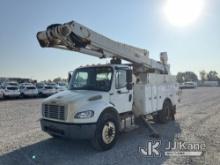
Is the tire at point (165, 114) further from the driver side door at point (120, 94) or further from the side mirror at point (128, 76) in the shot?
the side mirror at point (128, 76)

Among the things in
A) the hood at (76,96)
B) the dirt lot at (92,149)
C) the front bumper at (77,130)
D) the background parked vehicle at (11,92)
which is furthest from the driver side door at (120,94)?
the background parked vehicle at (11,92)

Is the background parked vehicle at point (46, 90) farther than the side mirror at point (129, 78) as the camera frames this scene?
Yes

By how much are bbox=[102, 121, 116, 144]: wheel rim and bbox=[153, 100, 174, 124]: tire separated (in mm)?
4227

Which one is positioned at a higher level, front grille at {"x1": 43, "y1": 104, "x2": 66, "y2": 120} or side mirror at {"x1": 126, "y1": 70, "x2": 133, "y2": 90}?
side mirror at {"x1": 126, "y1": 70, "x2": 133, "y2": 90}

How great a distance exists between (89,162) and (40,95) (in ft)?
82.9

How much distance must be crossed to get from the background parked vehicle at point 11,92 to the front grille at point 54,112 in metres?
20.3

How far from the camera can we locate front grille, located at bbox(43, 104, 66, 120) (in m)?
6.43

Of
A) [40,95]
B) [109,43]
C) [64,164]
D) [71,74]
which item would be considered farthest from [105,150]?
[40,95]

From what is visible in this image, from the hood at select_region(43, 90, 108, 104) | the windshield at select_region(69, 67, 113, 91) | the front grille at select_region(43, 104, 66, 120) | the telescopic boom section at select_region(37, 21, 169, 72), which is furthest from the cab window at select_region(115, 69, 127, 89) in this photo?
the front grille at select_region(43, 104, 66, 120)

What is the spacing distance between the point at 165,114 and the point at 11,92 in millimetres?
19870

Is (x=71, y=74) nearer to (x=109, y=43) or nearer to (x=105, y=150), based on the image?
(x=109, y=43)

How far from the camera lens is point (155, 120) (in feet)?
35.5

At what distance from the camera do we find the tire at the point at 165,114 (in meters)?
10.6

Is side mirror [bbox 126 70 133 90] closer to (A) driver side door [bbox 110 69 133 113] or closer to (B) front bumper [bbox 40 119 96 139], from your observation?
(A) driver side door [bbox 110 69 133 113]
